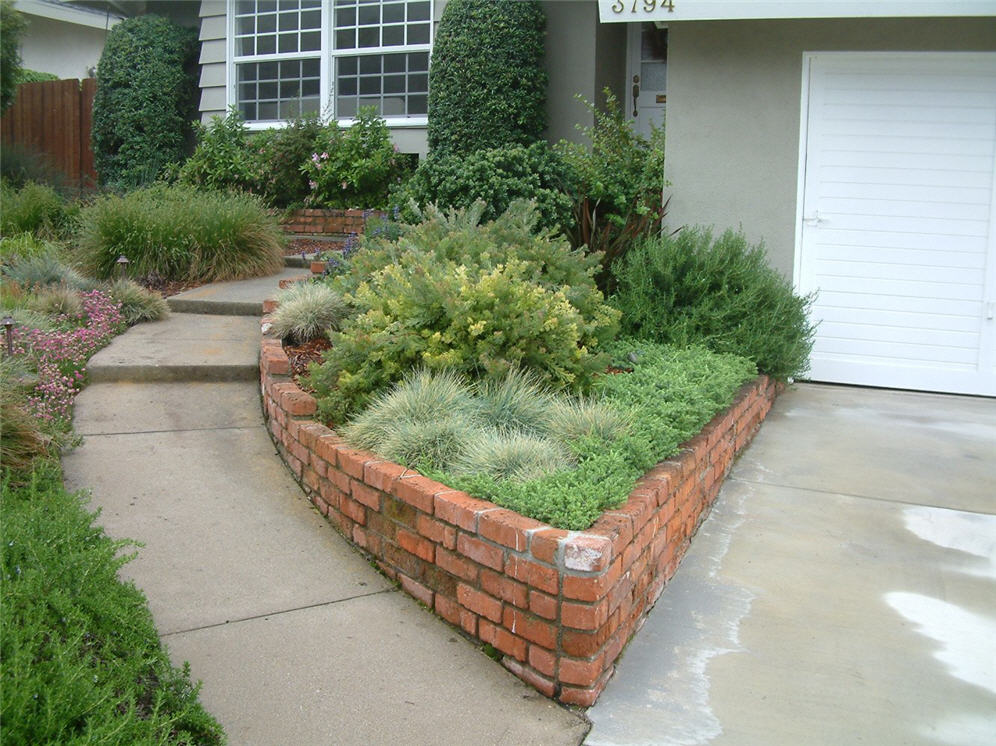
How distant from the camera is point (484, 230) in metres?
6.23

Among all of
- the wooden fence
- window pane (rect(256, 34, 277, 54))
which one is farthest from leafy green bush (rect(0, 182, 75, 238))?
the wooden fence

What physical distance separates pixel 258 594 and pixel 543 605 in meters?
1.21

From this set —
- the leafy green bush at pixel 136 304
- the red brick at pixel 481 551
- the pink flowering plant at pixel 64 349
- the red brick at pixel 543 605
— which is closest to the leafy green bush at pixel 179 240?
the leafy green bush at pixel 136 304

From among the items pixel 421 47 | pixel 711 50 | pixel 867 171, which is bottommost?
pixel 867 171

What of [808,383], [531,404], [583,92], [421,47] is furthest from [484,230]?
[421,47]

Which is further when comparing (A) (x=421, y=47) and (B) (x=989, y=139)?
(A) (x=421, y=47)

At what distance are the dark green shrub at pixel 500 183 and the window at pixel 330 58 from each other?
14.7ft

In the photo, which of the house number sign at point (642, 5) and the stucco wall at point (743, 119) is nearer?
the house number sign at point (642, 5)

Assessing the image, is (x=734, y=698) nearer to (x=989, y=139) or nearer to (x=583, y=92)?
(x=989, y=139)

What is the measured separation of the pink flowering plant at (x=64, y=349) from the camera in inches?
206

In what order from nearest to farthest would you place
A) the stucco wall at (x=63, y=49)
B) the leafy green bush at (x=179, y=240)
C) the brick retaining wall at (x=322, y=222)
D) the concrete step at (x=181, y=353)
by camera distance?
the concrete step at (x=181, y=353)
the leafy green bush at (x=179, y=240)
the brick retaining wall at (x=322, y=222)
the stucco wall at (x=63, y=49)

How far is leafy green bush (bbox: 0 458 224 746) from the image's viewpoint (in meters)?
2.24

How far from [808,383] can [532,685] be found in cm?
497

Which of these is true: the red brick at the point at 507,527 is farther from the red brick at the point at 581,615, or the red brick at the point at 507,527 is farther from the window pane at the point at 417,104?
the window pane at the point at 417,104
